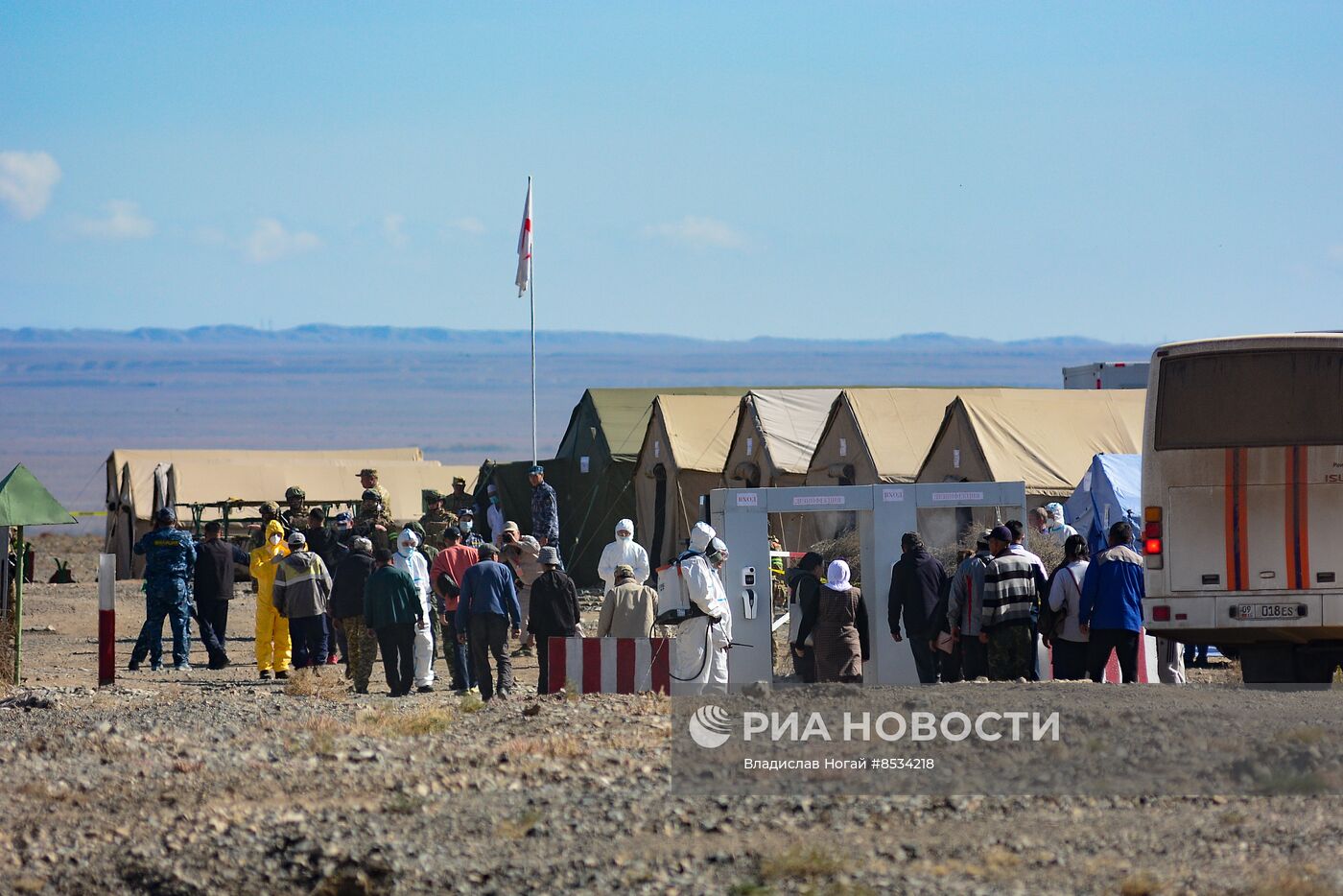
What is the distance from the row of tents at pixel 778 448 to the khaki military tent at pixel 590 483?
23mm

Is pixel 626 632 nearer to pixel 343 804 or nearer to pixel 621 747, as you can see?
pixel 621 747

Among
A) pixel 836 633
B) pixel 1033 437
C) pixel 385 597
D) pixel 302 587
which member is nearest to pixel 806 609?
pixel 836 633

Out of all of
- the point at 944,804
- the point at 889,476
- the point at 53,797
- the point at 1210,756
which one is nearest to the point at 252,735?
the point at 53,797

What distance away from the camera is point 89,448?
508ft

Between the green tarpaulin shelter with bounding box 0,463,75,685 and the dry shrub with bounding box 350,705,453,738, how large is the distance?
13.3 feet

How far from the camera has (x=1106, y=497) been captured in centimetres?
1928

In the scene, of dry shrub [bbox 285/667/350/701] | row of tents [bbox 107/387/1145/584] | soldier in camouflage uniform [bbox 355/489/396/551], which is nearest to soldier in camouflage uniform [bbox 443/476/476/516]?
row of tents [bbox 107/387/1145/584]

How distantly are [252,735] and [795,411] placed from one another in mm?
16806

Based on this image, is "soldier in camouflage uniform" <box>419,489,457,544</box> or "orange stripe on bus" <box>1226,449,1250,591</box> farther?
"soldier in camouflage uniform" <box>419,489,457,544</box>

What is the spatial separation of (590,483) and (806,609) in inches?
633

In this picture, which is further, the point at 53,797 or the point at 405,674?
the point at 405,674

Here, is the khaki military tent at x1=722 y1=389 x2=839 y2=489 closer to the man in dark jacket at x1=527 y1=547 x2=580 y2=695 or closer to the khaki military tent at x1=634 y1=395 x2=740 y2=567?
the khaki military tent at x1=634 y1=395 x2=740 y2=567

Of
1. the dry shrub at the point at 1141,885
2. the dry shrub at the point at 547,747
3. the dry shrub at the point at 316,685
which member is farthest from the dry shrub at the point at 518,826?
the dry shrub at the point at 316,685

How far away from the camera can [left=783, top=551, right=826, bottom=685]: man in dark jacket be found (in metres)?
14.0
